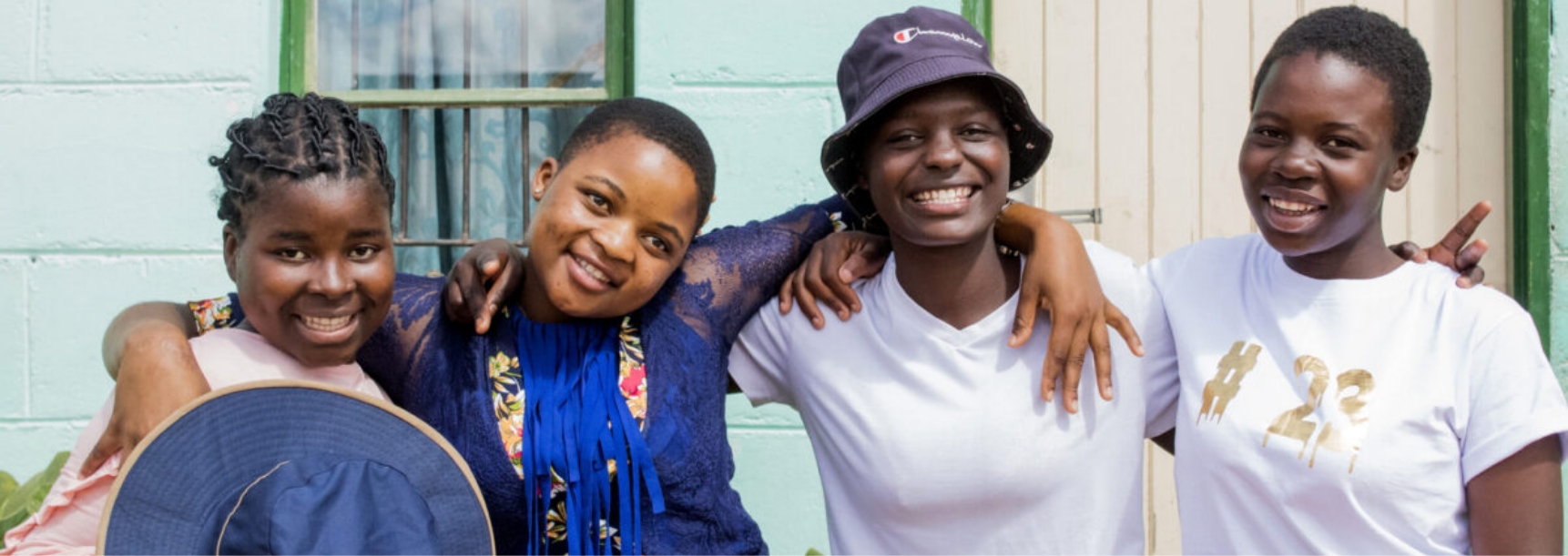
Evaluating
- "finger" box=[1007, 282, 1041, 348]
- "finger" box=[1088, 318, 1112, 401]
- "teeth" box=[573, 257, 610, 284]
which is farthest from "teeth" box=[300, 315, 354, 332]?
"finger" box=[1088, 318, 1112, 401]

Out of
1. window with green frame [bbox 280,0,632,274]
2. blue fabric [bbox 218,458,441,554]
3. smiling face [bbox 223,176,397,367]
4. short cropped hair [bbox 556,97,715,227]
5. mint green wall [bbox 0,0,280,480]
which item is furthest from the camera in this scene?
window with green frame [bbox 280,0,632,274]

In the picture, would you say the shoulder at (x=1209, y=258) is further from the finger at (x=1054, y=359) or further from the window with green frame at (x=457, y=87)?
the window with green frame at (x=457, y=87)

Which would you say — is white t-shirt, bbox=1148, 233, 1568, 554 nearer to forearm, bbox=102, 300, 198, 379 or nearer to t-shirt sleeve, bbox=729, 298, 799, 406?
t-shirt sleeve, bbox=729, 298, 799, 406

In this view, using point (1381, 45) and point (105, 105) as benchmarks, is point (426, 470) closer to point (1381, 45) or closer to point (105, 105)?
point (1381, 45)

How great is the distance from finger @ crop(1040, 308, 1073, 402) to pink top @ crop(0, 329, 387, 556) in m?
1.02

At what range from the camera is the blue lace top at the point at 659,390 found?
200 cm

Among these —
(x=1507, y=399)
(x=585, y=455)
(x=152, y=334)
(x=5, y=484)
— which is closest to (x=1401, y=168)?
(x=1507, y=399)

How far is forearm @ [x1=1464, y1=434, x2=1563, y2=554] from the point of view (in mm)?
1734

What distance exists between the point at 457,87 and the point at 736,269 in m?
1.83

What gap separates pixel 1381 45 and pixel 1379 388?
1.65ft

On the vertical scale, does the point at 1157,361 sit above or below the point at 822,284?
below

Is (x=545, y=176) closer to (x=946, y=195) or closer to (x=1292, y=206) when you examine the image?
(x=946, y=195)

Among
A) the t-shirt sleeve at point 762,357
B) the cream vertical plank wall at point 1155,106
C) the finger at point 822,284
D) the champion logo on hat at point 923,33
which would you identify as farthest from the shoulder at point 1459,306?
the cream vertical plank wall at point 1155,106

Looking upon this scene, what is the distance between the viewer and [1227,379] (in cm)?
194
